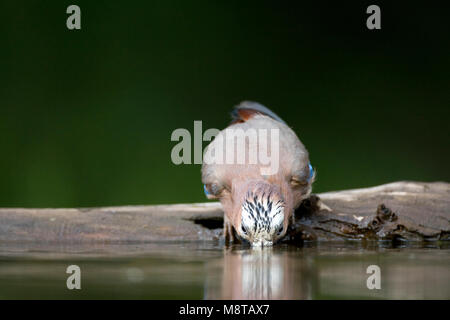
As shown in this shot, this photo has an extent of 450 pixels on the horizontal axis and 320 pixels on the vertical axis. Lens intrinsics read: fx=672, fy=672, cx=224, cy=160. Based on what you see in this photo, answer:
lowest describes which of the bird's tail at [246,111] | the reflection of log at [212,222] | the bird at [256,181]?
the reflection of log at [212,222]

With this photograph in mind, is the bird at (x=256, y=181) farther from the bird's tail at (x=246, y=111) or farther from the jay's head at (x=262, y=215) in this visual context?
Answer: the bird's tail at (x=246, y=111)

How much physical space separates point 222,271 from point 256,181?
1200mm

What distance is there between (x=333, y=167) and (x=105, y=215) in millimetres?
3759

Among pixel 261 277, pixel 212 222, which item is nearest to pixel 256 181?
pixel 212 222

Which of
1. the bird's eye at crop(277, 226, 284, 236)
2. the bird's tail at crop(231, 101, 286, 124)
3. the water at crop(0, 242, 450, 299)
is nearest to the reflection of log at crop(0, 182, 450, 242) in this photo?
the water at crop(0, 242, 450, 299)

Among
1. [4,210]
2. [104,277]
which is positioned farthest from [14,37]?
[104,277]

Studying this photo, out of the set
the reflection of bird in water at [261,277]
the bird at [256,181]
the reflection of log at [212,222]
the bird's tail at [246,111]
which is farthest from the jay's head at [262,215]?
the bird's tail at [246,111]

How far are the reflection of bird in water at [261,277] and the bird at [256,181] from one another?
252mm

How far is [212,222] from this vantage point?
473 centimetres

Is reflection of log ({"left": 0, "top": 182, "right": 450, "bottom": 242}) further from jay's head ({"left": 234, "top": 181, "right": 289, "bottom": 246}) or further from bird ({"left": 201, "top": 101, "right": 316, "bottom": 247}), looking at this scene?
jay's head ({"left": 234, "top": 181, "right": 289, "bottom": 246})

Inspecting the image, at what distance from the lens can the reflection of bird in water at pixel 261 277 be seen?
2495 mm

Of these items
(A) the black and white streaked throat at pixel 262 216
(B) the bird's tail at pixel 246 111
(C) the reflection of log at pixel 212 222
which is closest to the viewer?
(A) the black and white streaked throat at pixel 262 216

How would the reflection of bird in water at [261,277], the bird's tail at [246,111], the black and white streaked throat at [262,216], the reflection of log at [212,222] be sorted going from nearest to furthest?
1. the reflection of bird in water at [261,277]
2. the black and white streaked throat at [262,216]
3. the reflection of log at [212,222]
4. the bird's tail at [246,111]

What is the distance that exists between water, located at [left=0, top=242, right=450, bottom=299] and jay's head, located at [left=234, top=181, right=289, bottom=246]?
0.10m
